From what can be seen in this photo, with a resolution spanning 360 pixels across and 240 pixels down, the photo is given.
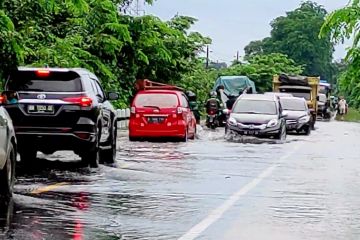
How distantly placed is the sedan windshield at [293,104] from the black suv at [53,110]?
21341mm

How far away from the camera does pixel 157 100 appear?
27781mm

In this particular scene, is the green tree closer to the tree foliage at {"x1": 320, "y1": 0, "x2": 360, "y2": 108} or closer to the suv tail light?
the tree foliage at {"x1": 320, "y1": 0, "x2": 360, "y2": 108}

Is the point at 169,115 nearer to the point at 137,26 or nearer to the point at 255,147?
the point at 255,147

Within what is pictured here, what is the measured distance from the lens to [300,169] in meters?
18.3

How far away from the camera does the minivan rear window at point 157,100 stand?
27.6 meters

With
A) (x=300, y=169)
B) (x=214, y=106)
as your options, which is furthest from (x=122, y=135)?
(x=300, y=169)

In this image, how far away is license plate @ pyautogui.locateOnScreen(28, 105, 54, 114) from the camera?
16062 millimetres

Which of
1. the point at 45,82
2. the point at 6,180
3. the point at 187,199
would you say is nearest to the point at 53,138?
the point at 45,82

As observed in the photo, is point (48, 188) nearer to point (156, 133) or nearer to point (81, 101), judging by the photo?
point (81, 101)

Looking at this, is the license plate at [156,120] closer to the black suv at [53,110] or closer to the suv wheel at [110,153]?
the suv wheel at [110,153]

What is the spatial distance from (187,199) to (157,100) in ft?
50.2

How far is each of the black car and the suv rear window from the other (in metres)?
13.1

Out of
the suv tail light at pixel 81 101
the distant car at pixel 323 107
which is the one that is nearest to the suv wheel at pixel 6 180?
the suv tail light at pixel 81 101

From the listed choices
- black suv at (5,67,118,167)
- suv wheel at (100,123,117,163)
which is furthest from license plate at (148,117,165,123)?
black suv at (5,67,118,167)
